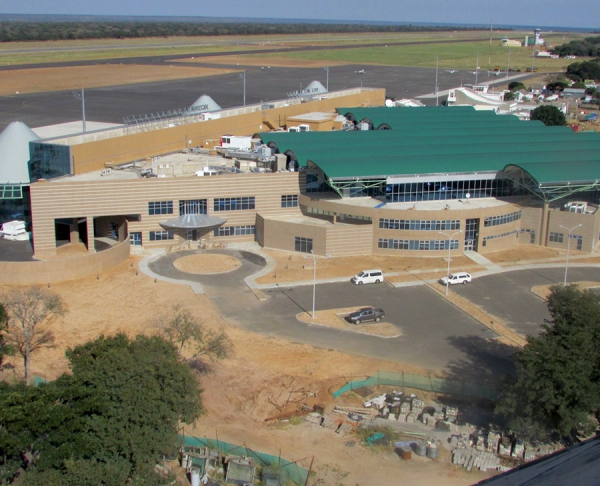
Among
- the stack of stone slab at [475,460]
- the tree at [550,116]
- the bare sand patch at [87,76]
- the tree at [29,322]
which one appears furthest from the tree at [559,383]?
the bare sand patch at [87,76]

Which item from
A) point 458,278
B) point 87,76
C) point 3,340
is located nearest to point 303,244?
point 458,278

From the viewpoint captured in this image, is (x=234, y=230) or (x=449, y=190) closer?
(x=234, y=230)

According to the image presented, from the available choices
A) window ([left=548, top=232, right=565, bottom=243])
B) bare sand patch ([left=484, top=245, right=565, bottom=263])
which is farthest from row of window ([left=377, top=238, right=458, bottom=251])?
window ([left=548, top=232, right=565, bottom=243])

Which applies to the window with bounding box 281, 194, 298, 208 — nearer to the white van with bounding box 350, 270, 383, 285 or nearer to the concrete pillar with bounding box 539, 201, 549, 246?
the white van with bounding box 350, 270, 383, 285

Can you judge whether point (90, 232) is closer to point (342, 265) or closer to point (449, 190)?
point (342, 265)

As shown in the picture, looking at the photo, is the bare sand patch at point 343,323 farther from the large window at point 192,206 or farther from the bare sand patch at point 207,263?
the large window at point 192,206

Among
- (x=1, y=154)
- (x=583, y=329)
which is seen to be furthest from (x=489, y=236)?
(x=1, y=154)
